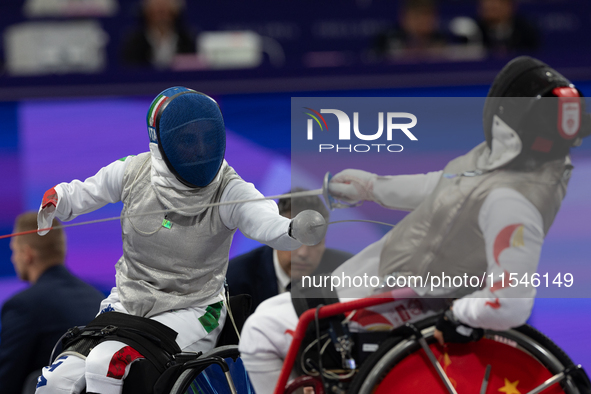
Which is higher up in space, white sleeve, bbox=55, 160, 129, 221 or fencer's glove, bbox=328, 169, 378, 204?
fencer's glove, bbox=328, 169, 378, 204

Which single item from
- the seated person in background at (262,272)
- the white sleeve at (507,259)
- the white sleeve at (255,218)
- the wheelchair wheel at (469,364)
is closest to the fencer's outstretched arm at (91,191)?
the white sleeve at (255,218)

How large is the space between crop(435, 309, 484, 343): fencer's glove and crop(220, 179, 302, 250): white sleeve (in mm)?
390

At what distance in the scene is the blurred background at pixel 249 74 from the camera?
2039 mm

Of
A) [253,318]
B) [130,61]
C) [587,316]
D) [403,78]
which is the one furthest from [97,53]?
[587,316]

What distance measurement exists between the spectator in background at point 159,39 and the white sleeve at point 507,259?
4.14m

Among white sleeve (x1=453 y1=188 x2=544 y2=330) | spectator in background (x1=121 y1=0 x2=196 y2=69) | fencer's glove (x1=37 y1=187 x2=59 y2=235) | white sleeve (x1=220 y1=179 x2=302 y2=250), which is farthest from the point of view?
spectator in background (x1=121 y1=0 x2=196 y2=69)

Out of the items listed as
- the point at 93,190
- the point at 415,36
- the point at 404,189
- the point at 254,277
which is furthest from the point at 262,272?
the point at 415,36

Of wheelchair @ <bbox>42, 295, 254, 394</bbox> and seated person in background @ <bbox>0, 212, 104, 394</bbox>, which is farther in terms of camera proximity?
seated person in background @ <bbox>0, 212, 104, 394</bbox>

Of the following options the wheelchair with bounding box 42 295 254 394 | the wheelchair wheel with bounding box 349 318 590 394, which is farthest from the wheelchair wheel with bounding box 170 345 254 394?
the wheelchair wheel with bounding box 349 318 590 394

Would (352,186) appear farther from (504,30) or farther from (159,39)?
(159,39)

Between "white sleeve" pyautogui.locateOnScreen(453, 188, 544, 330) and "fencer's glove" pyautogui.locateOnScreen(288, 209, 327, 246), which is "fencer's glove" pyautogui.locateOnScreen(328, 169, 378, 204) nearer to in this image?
"fencer's glove" pyautogui.locateOnScreen(288, 209, 327, 246)

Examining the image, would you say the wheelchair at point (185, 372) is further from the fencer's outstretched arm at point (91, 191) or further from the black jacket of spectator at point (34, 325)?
the black jacket of spectator at point (34, 325)

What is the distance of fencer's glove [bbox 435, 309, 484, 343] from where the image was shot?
1.66 metres

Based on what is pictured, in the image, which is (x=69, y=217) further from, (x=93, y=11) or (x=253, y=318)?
(x=93, y=11)
